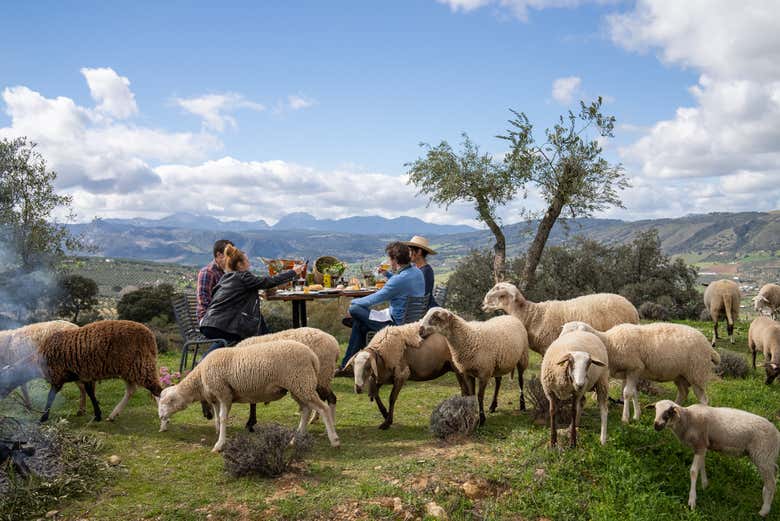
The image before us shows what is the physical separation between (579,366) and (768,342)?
6885 millimetres

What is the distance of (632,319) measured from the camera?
835 centimetres

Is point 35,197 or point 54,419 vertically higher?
point 35,197

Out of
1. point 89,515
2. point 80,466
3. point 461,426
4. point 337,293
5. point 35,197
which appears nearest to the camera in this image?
point 89,515

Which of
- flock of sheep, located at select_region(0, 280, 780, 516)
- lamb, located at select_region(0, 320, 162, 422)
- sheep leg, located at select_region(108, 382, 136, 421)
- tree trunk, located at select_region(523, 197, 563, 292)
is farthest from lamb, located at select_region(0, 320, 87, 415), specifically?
tree trunk, located at select_region(523, 197, 563, 292)

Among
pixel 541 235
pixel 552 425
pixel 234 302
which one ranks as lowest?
pixel 552 425

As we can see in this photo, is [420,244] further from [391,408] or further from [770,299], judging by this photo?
[770,299]

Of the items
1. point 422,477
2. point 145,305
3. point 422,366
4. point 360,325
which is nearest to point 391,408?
point 422,366

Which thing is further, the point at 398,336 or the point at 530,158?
the point at 530,158

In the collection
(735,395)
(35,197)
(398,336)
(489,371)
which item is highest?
(35,197)

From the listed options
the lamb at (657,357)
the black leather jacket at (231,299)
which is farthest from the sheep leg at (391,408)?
the black leather jacket at (231,299)

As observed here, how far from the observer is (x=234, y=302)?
27.2 feet

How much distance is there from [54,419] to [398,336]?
15.9 ft

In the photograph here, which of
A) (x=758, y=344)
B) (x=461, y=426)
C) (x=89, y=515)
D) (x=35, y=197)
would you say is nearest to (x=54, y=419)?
(x=89, y=515)

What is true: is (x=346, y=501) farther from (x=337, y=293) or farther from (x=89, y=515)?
(x=337, y=293)
